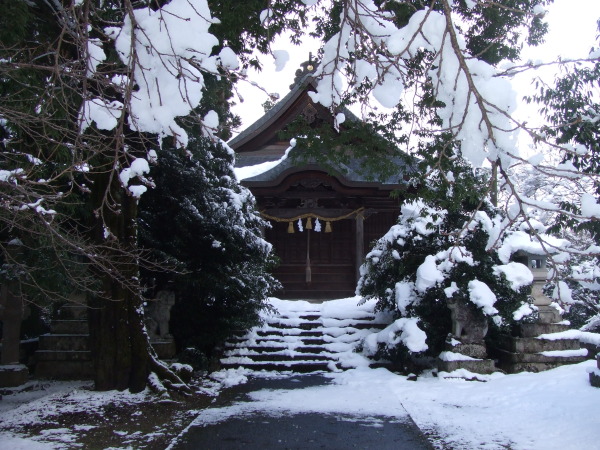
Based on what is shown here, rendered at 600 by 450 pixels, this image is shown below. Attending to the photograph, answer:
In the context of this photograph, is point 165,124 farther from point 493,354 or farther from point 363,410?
point 493,354

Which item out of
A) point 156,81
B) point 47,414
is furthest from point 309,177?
point 156,81

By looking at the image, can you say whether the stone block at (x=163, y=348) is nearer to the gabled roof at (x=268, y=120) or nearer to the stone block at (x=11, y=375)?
the stone block at (x=11, y=375)

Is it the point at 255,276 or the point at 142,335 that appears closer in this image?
the point at 142,335

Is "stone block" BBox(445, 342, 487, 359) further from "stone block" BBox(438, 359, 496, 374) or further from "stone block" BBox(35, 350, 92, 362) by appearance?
"stone block" BBox(35, 350, 92, 362)

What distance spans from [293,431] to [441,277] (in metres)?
4.32

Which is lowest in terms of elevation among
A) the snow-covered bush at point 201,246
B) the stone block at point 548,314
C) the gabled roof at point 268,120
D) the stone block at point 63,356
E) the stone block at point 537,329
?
the stone block at point 63,356

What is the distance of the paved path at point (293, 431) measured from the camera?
17.3 feet

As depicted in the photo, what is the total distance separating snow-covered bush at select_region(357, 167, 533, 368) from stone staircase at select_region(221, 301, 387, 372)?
34.1 inches

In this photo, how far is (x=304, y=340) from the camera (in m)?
11.1

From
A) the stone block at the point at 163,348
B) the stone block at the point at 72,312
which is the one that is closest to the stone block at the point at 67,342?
the stone block at the point at 72,312

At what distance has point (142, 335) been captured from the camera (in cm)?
738

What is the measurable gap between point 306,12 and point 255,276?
484 cm

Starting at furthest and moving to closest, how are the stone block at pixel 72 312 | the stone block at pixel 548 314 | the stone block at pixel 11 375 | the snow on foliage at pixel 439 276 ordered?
the stone block at pixel 548 314
the stone block at pixel 72 312
the snow on foliage at pixel 439 276
the stone block at pixel 11 375

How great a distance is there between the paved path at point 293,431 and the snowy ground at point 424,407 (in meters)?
0.12
